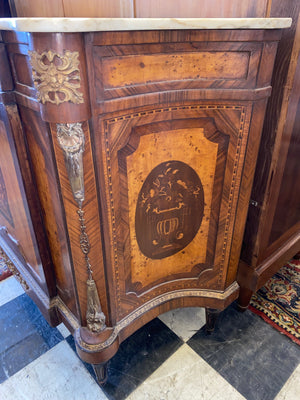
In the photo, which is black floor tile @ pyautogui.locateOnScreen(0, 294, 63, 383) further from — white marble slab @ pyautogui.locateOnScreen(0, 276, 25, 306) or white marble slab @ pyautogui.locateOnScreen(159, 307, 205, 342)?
white marble slab @ pyautogui.locateOnScreen(159, 307, 205, 342)

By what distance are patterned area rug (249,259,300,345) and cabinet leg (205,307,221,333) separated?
0.72ft

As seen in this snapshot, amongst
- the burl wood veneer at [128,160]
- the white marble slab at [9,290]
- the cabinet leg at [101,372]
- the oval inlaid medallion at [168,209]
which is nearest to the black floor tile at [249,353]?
the burl wood veneer at [128,160]

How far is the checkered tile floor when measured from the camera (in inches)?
37.8

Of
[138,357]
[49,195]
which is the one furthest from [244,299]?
[49,195]

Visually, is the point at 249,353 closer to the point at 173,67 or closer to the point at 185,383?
the point at 185,383

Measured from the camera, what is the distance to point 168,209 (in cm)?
82

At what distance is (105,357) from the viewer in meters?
0.84

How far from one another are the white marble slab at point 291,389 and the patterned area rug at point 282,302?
0.14 metres

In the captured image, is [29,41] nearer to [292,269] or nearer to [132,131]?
[132,131]

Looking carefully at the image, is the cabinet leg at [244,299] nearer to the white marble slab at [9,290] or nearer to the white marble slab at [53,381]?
the white marble slab at [53,381]

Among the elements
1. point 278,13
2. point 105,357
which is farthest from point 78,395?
point 278,13

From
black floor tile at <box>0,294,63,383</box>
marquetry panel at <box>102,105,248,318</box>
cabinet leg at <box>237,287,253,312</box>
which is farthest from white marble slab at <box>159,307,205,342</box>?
black floor tile at <box>0,294,63,383</box>

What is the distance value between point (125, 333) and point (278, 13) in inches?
36.3

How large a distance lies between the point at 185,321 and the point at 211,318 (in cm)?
14
